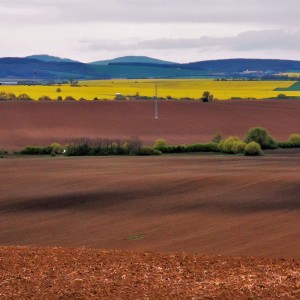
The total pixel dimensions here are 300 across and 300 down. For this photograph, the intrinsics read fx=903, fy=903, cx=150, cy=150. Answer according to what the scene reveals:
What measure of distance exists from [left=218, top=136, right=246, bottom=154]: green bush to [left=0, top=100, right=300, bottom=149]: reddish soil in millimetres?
8182

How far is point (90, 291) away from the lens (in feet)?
50.1

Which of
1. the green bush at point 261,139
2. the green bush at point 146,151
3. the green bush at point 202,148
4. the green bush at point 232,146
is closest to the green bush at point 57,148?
the green bush at point 146,151

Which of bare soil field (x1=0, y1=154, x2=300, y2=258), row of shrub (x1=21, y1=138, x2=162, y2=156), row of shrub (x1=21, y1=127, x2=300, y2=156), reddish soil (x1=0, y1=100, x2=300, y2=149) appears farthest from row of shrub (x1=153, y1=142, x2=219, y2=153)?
bare soil field (x1=0, y1=154, x2=300, y2=258)

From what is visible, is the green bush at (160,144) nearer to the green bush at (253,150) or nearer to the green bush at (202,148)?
the green bush at (202,148)

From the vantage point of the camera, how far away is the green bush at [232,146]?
68.3 metres

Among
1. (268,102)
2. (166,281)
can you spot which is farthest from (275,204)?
(268,102)

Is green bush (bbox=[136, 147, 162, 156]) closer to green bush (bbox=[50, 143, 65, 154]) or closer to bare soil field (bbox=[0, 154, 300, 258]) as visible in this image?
green bush (bbox=[50, 143, 65, 154])

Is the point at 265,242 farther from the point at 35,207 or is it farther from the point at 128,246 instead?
the point at 35,207

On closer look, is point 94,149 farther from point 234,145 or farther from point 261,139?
point 261,139

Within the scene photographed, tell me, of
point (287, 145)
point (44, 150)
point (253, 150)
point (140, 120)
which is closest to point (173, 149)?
point (253, 150)

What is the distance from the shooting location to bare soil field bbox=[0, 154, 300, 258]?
29.9 m

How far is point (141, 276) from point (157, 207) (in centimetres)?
2155

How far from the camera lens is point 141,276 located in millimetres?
16516

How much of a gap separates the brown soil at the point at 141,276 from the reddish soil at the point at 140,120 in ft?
186
